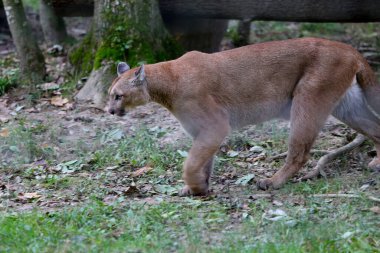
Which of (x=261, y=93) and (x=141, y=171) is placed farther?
(x=141, y=171)

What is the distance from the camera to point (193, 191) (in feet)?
22.6

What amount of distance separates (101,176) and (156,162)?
677 mm

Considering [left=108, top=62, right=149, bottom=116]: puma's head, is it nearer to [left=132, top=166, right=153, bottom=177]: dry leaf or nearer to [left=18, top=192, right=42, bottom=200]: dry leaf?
[left=132, top=166, right=153, bottom=177]: dry leaf

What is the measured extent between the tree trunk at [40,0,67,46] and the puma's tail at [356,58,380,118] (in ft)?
23.4

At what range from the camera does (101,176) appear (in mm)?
7656

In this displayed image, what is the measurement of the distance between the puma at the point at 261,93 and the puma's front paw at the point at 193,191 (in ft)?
0.04

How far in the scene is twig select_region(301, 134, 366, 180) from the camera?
7.33 meters

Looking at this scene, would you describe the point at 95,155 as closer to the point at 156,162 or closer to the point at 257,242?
the point at 156,162

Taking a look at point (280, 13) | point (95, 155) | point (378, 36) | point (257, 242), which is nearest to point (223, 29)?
point (280, 13)

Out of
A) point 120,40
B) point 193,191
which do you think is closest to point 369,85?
point 193,191

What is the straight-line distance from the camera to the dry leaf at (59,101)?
33.0 feet

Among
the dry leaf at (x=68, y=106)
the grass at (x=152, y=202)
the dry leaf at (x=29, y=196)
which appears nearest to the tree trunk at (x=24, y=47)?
the dry leaf at (x=68, y=106)

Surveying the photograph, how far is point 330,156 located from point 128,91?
227 cm

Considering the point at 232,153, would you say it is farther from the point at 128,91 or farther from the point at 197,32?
the point at 197,32
